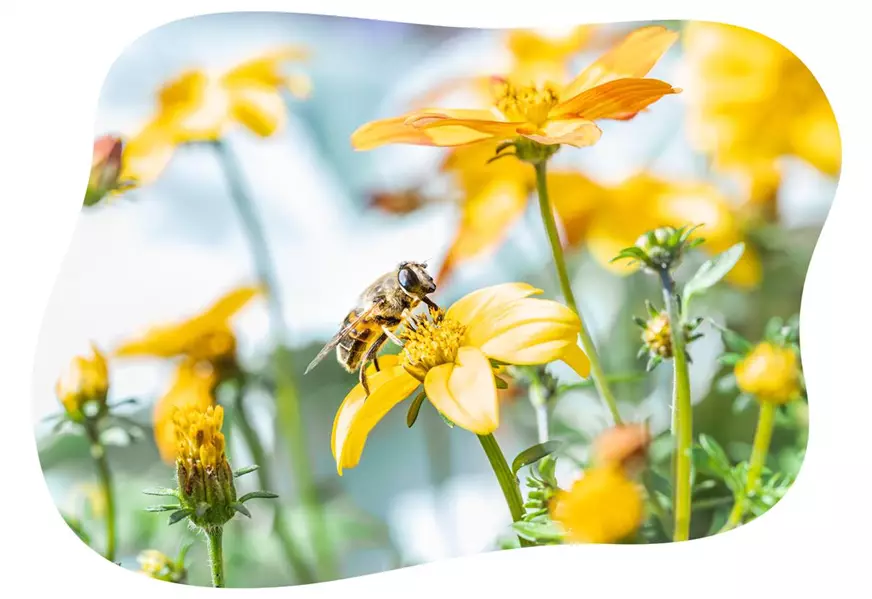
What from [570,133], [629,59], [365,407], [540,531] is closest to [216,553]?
[365,407]

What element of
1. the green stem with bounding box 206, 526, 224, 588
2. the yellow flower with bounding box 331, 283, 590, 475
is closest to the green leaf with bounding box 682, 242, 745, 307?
the yellow flower with bounding box 331, 283, 590, 475

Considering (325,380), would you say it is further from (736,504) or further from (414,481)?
(736,504)

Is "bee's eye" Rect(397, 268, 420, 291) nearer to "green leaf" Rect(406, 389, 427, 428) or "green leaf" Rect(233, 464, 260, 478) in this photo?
"green leaf" Rect(406, 389, 427, 428)

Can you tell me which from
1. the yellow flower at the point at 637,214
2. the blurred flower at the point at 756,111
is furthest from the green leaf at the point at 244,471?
the blurred flower at the point at 756,111

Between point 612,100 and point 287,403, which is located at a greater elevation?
A: point 612,100

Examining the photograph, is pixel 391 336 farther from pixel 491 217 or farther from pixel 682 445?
pixel 682 445
